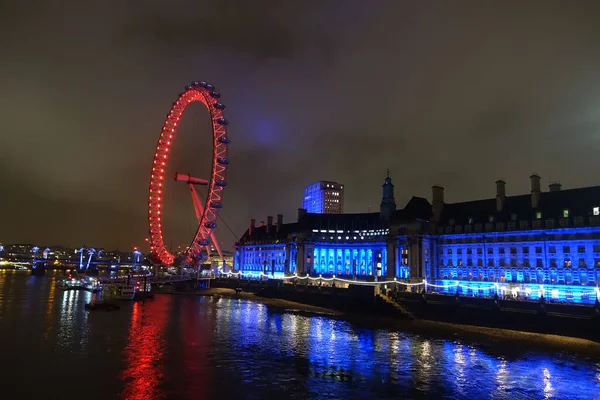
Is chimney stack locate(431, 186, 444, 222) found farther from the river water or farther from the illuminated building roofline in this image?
the river water

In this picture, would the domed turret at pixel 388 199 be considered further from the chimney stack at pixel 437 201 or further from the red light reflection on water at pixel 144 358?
the red light reflection on water at pixel 144 358

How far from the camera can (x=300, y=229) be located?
149 m

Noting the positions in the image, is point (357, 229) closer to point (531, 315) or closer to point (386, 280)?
point (386, 280)

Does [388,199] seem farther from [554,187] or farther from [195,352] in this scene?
[195,352]

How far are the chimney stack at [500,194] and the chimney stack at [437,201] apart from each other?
14115 mm

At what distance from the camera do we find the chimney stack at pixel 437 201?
10669cm

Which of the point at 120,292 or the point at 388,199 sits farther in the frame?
the point at 388,199

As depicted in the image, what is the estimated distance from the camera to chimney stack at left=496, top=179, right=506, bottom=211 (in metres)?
95.8

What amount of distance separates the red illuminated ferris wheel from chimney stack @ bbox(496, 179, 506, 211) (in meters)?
63.3

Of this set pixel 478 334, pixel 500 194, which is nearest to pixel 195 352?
pixel 478 334

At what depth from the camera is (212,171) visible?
359ft

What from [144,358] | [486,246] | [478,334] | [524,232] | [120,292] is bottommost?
[144,358]

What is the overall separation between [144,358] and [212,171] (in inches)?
2872

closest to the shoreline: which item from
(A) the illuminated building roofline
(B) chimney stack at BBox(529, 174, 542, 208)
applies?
(A) the illuminated building roofline
